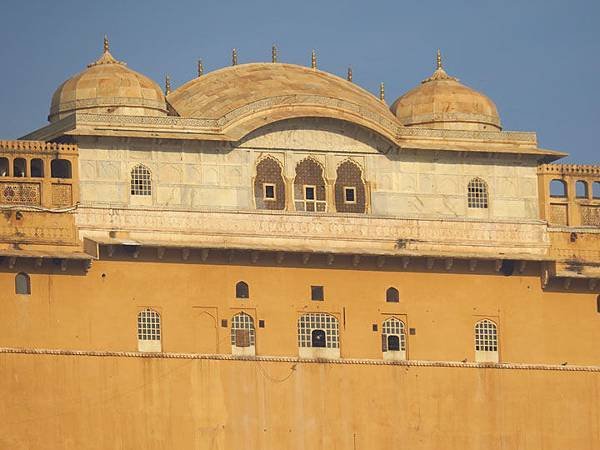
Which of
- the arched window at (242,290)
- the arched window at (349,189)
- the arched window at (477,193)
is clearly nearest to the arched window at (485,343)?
the arched window at (477,193)

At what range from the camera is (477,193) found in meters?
55.0

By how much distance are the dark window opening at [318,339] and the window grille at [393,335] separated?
4.51ft

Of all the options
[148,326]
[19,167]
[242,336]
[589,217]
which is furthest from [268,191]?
[589,217]

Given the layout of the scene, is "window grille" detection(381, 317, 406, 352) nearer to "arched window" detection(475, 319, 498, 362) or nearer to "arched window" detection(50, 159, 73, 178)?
"arched window" detection(475, 319, 498, 362)

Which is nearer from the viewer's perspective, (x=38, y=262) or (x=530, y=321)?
(x=38, y=262)

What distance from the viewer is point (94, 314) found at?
50.9 meters

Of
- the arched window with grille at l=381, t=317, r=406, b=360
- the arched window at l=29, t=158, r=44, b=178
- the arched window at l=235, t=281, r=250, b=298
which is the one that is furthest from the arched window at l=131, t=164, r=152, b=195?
the arched window with grille at l=381, t=317, r=406, b=360

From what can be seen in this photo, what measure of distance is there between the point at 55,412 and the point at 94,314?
2322 millimetres

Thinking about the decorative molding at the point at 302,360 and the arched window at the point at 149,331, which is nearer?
the decorative molding at the point at 302,360

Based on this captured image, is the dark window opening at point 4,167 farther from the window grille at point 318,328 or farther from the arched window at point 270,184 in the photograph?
the window grille at point 318,328

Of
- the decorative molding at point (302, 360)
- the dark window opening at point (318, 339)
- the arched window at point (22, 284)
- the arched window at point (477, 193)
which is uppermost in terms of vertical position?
the arched window at point (477, 193)

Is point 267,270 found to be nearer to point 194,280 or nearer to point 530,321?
point 194,280

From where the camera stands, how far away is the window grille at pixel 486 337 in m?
54.1

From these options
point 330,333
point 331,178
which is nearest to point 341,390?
point 330,333
